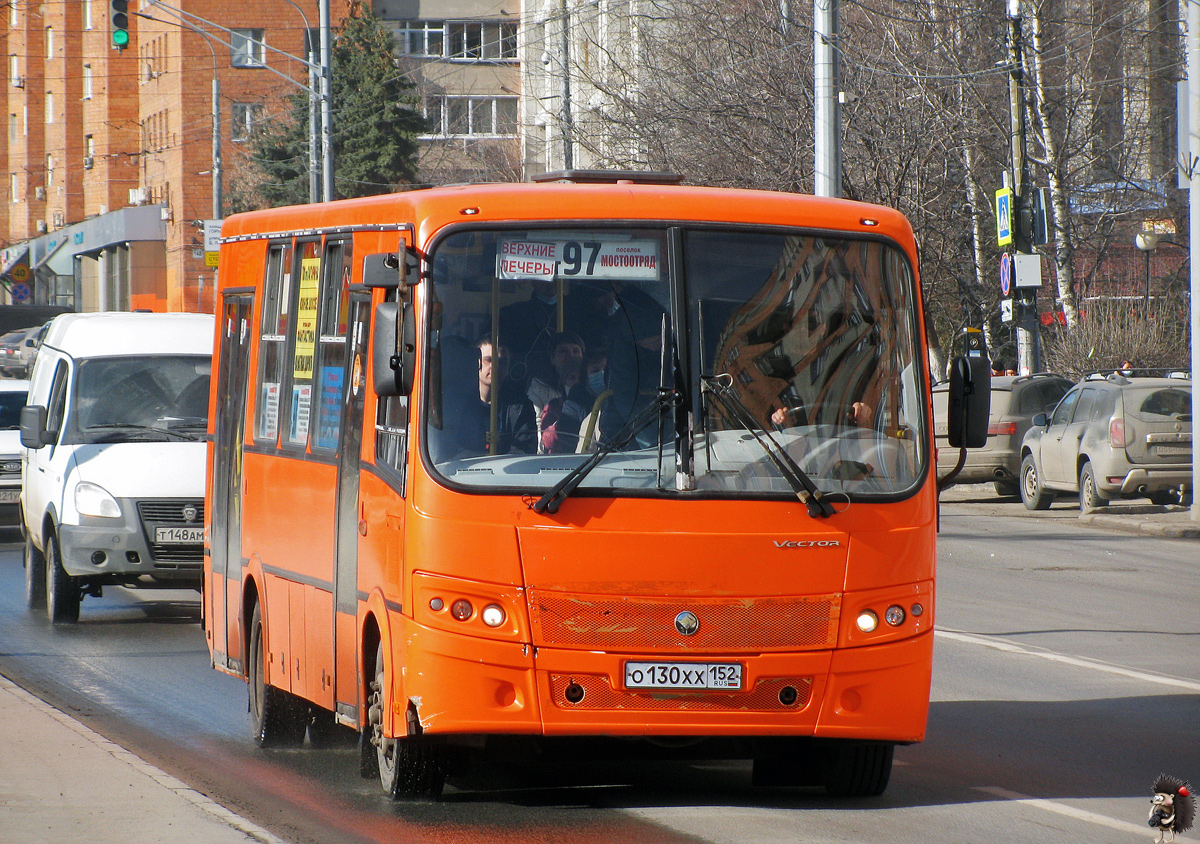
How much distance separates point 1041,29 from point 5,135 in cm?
7650

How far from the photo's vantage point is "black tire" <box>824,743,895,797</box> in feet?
23.9

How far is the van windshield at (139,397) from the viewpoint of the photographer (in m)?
14.1

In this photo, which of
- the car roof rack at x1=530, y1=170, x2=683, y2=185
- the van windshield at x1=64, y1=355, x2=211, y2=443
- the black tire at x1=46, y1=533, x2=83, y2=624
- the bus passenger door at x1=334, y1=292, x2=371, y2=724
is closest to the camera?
the bus passenger door at x1=334, y1=292, x2=371, y2=724

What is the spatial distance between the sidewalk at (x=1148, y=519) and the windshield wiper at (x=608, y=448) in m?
15.0

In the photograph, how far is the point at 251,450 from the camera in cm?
915

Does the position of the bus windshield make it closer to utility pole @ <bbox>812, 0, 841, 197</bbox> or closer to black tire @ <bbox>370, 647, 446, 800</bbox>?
black tire @ <bbox>370, 647, 446, 800</bbox>

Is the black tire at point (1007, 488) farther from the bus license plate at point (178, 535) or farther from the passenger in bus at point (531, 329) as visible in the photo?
the passenger in bus at point (531, 329)

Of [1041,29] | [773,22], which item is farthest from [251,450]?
[1041,29]

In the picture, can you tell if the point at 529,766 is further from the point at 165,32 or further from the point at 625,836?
the point at 165,32

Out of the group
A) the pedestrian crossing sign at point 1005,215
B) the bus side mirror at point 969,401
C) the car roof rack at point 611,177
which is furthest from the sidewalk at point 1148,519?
the bus side mirror at point 969,401

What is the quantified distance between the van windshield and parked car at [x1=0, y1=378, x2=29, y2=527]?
7121 mm

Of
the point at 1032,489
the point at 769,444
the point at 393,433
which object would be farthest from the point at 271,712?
the point at 1032,489

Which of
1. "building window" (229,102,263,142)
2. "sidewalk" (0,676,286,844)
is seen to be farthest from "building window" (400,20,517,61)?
"sidewalk" (0,676,286,844)

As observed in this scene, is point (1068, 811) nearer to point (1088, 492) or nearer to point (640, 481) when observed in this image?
point (640, 481)
